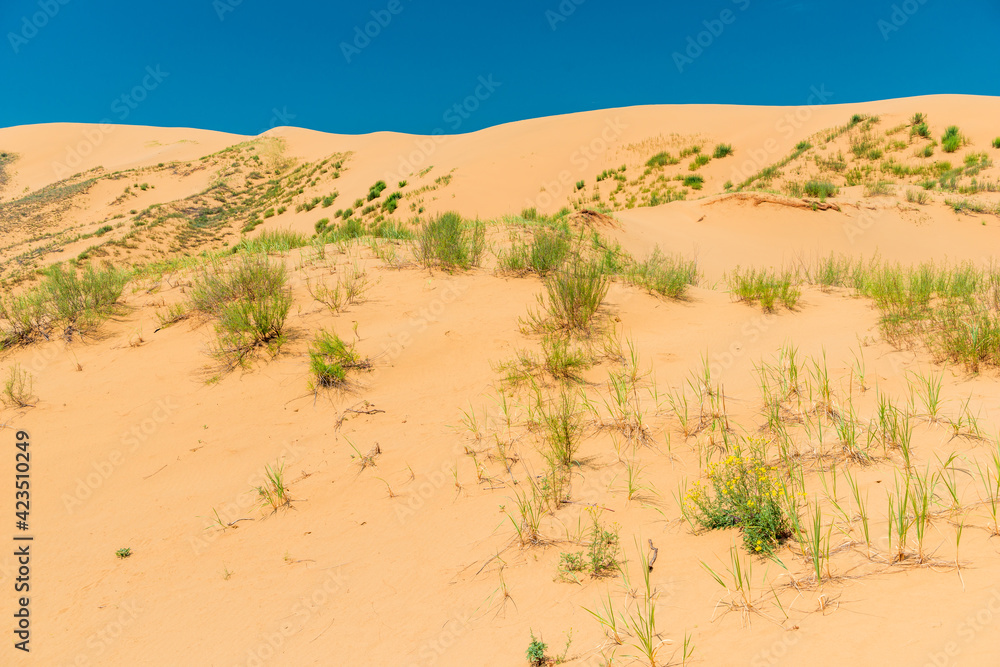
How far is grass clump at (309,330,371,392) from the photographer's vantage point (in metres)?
4.47

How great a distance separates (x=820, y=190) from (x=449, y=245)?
40.4ft

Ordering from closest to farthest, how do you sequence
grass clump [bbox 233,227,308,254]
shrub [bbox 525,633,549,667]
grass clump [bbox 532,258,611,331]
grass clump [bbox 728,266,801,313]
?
shrub [bbox 525,633,549,667] → grass clump [bbox 532,258,611,331] → grass clump [bbox 728,266,801,313] → grass clump [bbox 233,227,308,254]

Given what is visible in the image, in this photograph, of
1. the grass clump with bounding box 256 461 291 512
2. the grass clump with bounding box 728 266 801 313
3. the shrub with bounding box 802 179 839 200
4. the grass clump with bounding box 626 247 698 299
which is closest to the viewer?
the grass clump with bounding box 256 461 291 512

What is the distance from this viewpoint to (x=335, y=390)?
4.43 m

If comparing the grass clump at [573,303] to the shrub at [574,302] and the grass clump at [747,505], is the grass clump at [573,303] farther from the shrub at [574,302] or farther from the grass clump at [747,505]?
the grass clump at [747,505]

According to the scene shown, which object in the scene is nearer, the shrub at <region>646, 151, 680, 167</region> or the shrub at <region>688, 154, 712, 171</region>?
the shrub at <region>688, 154, 712, 171</region>

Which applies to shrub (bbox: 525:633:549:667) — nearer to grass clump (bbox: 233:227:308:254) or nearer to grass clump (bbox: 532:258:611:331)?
grass clump (bbox: 532:258:611:331)

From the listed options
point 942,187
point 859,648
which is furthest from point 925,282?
point 942,187

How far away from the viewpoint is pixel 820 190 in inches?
561

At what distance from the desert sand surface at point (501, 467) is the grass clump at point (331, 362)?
45 millimetres

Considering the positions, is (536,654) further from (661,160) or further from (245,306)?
(661,160)

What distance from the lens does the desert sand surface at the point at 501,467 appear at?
6.52 feet

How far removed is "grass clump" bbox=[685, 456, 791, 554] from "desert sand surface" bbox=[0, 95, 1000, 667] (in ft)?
0.05

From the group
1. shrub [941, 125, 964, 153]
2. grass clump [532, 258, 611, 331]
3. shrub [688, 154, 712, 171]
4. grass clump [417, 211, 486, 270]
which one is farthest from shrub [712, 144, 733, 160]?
grass clump [532, 258, 611, 331]
